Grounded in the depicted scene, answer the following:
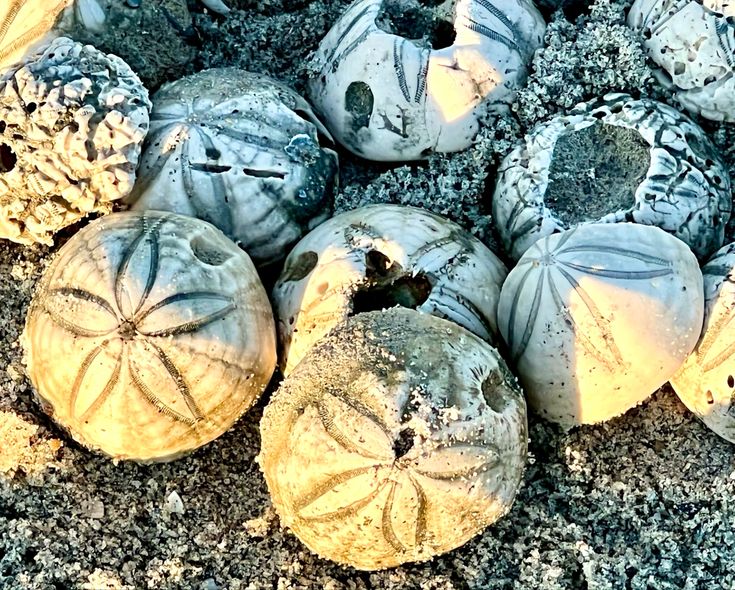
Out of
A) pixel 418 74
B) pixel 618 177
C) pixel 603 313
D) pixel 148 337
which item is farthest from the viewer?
pixel 418 74

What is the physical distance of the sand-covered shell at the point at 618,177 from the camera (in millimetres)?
3455

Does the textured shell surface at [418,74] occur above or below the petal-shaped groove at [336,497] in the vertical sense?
above

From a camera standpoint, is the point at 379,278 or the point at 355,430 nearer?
the point at 355,430

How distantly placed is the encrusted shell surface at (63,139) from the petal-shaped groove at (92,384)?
66cm

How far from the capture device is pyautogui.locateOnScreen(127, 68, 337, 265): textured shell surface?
137 inches

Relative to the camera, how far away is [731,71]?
3.55 metres

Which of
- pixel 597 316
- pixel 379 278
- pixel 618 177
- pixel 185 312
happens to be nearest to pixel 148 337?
pixel 185 312

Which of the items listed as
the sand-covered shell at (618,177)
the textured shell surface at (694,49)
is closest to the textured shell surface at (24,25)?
the sand-covered shell at (618,177)

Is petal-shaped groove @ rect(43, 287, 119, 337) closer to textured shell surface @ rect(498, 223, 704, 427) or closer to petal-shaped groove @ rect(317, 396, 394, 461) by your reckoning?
petal-shaped groove @ rect(317, 396, 394, 461)

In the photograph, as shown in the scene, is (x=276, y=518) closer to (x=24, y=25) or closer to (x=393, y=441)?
(x=393, y=441)

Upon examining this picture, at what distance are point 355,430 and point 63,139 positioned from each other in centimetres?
146

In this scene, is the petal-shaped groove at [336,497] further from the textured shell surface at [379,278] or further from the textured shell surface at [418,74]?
the textured shell surface at [418,74]

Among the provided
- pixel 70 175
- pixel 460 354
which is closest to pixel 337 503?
pixel 460 354

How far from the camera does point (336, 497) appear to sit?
2744 millimetres
